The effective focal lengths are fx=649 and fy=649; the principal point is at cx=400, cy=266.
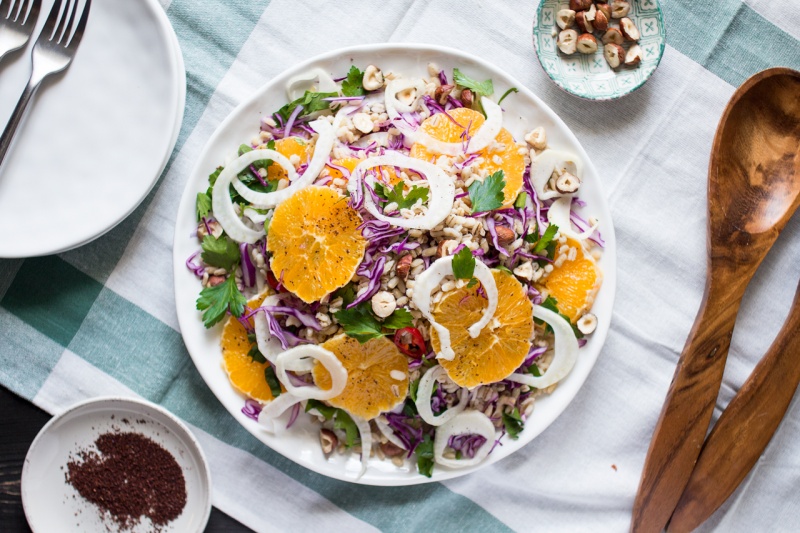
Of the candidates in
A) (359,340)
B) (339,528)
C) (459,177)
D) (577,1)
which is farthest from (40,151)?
(577,1)

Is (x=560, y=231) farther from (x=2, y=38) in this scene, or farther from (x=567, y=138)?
(x=2, y=38)

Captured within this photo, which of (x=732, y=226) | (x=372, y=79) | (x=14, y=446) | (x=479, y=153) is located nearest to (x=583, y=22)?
(x=479, y=153)

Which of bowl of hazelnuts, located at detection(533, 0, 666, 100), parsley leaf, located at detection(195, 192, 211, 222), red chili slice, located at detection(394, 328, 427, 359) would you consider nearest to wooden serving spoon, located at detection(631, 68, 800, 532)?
bowl of hazelnuts, located at detection(533, 0, 666, 100)

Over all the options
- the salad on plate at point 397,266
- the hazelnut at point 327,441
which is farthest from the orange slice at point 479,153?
the hazelnut at point 327,441

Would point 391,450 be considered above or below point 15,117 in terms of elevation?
below

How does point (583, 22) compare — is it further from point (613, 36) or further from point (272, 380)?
point (272, 380)

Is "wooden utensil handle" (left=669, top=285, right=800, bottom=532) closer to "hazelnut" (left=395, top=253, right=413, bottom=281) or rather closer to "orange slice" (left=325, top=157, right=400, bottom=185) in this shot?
"hazelnut" (left=395, top=253, right=413, bottom=281)

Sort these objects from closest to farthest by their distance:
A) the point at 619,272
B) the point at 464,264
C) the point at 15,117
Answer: the point at 464,264 → the point at 15,117 → the point at 619,272
